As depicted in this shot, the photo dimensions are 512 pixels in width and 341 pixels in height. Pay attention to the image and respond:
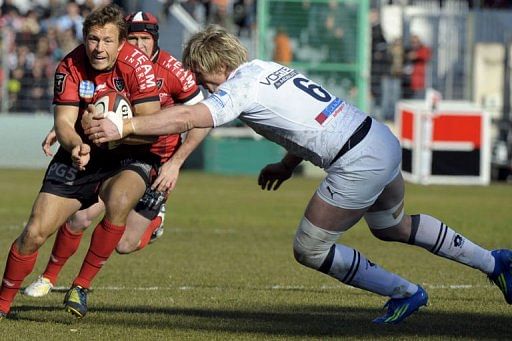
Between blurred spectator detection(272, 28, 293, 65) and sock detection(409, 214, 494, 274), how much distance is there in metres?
18.2

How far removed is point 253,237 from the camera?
44.8 feet

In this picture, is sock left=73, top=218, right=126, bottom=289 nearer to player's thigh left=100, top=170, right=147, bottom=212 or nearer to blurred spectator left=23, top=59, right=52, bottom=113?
player's thigh left=100, top=170, right=147, bottom=212

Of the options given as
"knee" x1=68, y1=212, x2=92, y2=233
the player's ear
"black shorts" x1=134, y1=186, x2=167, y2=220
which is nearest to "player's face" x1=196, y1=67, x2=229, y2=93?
the player's ear

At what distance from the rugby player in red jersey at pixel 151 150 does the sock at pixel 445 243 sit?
168 centimetres

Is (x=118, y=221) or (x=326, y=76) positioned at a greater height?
(x=118, y=221)

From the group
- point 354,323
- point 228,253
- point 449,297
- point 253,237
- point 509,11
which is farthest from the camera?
point 509,11

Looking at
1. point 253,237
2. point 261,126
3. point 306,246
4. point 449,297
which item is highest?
point 261,126

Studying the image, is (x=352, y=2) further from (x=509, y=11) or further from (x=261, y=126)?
(x=261, y=126)

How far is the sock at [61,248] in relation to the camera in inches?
346

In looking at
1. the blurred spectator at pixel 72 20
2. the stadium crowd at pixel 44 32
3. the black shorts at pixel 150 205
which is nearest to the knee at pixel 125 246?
the black shorts at pixel 150 205

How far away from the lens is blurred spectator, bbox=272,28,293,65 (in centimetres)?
2556

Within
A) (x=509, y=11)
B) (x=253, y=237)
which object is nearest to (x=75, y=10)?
(x=509, y=11)

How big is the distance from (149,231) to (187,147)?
1455 mm

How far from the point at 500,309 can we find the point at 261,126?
2.41 metres
